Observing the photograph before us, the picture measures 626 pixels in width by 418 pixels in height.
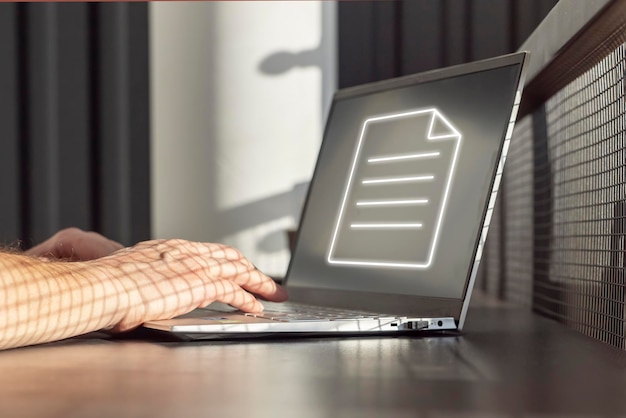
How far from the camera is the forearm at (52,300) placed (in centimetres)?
52

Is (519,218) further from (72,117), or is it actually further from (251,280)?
(72,117)

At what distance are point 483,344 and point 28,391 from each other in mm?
297

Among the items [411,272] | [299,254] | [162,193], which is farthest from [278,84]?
[411,272]

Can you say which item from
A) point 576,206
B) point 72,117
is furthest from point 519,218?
point 72,117

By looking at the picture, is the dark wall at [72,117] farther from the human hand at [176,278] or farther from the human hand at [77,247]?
the human hand at [176,278]

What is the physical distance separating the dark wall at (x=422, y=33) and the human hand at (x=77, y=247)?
1.98 metres

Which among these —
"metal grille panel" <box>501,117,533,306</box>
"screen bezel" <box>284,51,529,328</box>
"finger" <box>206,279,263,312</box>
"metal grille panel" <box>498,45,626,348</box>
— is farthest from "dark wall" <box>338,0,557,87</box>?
"finger" <box>206,279,263,312</box>

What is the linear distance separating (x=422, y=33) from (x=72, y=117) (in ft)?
3.64

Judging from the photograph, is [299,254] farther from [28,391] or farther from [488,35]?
[488,35]

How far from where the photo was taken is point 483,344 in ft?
1.88

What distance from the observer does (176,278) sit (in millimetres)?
628

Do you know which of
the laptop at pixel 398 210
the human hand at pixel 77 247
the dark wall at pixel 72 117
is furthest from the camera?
the dark wall at pixel 72 117

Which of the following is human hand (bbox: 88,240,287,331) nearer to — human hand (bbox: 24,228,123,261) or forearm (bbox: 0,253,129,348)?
forearm (bbox: 0,253,129,348)

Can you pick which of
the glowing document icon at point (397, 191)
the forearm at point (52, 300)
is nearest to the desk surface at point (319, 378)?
the forearm at point (52, 300)
